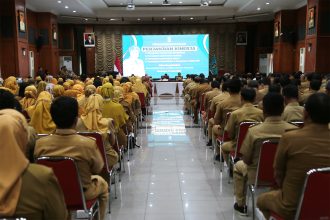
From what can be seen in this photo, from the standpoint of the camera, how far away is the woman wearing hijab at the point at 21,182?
5.33ft

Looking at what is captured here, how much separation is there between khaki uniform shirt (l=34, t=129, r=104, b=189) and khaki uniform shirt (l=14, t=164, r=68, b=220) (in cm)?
95

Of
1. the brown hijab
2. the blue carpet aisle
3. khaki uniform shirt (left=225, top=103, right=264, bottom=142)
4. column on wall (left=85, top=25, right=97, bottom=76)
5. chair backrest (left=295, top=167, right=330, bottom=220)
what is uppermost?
column on wall (left=85, top=25, right=97, bottom=76)

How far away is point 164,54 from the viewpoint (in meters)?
22.1

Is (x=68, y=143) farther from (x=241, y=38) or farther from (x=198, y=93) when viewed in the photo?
(x=241, y=38)

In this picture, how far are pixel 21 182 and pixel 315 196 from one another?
174cm

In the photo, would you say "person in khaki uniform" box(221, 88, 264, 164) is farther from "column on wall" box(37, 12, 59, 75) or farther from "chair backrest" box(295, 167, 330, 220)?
"column on wall" box(37, 12, 59, 75)

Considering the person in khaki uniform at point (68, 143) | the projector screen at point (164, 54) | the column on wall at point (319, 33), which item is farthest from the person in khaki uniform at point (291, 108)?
the projector screen at point (164, 54)

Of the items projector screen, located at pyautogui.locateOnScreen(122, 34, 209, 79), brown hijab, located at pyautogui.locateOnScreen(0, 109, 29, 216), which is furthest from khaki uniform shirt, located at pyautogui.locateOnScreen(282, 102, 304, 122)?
projector screen, located at pyautogui.locateOnScreen(122, 34, 209, 79)

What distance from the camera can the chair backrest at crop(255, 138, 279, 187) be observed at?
3.18 meters

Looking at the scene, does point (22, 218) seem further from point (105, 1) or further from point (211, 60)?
point (211, 60)

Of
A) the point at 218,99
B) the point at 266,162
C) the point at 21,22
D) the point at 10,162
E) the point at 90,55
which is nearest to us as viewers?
the point at 10,162

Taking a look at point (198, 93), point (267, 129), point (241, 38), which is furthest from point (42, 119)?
point (241, 38)

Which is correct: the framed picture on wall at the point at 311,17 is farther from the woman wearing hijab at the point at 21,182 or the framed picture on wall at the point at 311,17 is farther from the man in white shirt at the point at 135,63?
the woman wearing hijab at the point at 21,182

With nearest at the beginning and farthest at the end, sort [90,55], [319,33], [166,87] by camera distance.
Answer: [319,33] < [166,87] < [90,55]
